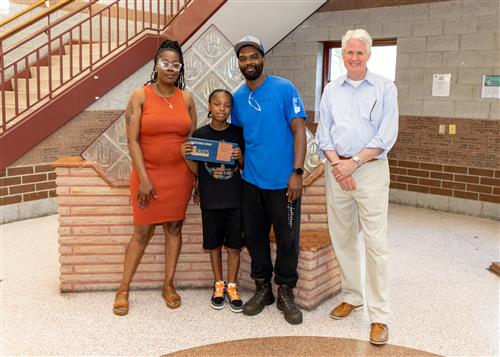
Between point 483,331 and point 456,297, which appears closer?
point 483,331

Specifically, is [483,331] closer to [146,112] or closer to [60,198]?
[146,112]

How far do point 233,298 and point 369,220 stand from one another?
97 cm

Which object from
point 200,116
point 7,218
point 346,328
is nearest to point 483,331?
point 346,328

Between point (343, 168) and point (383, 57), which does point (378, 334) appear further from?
point (383, 57)

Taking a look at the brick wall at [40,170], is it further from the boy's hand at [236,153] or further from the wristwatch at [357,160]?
the wristwatch at [357,160]

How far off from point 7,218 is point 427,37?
5.00 metres

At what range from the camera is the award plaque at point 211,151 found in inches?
99.8

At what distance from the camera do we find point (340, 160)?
2424 mm

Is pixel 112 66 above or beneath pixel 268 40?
beneath

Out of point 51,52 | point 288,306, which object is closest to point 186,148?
point 288,306

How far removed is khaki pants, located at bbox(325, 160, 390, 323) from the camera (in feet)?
7.93

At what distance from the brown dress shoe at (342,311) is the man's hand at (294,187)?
0.76m

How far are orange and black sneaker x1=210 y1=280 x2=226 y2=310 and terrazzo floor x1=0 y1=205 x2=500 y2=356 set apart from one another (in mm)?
44

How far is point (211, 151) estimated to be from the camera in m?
2.54
